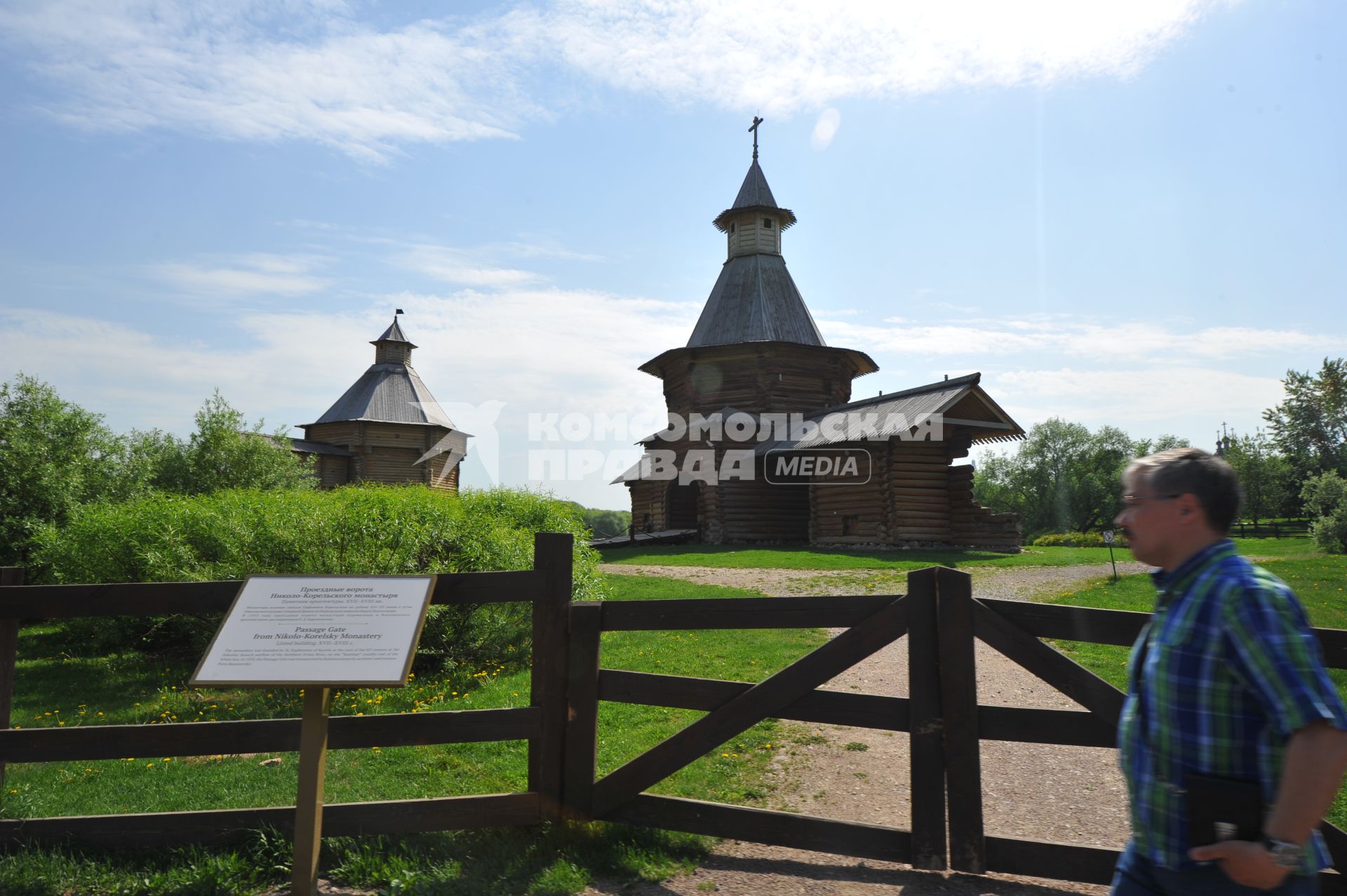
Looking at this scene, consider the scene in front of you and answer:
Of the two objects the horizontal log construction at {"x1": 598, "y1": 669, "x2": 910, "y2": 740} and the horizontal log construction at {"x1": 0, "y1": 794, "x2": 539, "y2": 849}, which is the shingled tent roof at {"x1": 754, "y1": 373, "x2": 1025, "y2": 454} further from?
the horizontal log construction at {"x1": 0, "y1": 794, "x2": 539, "y2": 849}

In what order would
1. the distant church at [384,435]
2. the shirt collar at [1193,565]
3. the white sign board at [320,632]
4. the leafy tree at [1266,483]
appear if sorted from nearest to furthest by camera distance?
1. the shirt collar at [1193,565]
2. the white sign board at [320,632]
3. the distant church at [384,435]
4. the leafy tree at [1266,483]

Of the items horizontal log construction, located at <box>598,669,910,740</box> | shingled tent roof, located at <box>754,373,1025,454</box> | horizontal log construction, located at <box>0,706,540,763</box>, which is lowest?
horizontal log construction, located at <box>0,706,540,763</box>

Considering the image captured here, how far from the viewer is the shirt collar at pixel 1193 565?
2.14 metres

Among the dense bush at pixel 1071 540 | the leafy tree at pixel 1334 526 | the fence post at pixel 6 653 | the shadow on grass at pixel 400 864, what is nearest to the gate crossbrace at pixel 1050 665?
the shadow on grass at pixel 400 864

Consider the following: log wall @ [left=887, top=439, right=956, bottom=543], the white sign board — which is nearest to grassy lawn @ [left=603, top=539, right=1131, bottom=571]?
log wall @ [left=887, top=439, right=956, bottom=543]

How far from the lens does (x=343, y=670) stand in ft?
12.3

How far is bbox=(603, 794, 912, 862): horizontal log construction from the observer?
404cm

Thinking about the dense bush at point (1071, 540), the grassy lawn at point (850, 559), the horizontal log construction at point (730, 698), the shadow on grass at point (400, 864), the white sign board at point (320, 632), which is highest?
the white sign board at point (320, 632)

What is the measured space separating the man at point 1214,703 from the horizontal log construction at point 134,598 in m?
2.99

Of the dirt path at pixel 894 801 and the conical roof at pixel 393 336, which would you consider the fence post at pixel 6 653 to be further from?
the conical roof at pixel 393 336

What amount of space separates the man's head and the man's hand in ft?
2.35

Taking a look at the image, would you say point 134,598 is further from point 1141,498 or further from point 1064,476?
point 1064,476

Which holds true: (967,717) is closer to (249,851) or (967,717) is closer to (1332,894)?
(1332,894)

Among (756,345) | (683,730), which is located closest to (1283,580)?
(683,730)
